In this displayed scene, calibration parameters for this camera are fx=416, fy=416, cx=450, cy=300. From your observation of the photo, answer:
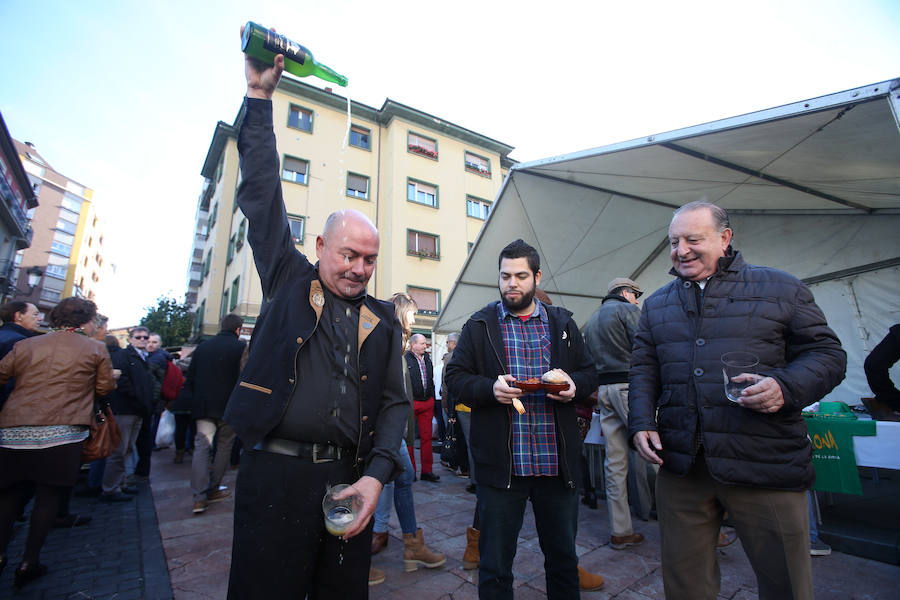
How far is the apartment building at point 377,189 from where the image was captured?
18688 mm

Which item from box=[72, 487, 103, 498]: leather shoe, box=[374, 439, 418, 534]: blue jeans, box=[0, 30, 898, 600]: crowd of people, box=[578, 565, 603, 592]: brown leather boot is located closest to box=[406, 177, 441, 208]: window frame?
box=[72, 487, 103, 498]: leather shoe

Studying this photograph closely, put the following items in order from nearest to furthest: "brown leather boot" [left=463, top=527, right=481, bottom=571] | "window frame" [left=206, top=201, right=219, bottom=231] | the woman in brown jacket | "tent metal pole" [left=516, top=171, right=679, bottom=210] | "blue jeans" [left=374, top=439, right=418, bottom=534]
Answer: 1. the woman in brown jacket
2. "brown leather boot" [left=463, top=527, right=481, bottom=571]
3. "blue jeans" [left=374, top=439, right=418, bottom=534]
4. "tent metal pole" [left=516, top=171, right=679, bottom=210]
5. "window frame" [left=206, top=201, right=219, bottom=231]

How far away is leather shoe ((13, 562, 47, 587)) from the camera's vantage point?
280 centimetres

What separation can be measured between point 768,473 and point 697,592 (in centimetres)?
61

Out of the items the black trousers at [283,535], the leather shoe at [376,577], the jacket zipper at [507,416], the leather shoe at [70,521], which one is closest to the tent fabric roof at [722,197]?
the jacket zipper at [507,416]

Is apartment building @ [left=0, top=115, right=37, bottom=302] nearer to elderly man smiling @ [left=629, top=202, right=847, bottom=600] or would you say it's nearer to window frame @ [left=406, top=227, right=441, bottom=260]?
window frame @ [left=406, top=227, right=441, bottom=260]

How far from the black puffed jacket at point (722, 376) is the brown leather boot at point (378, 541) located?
2271 millimetres

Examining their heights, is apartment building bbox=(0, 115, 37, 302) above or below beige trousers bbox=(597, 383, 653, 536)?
above

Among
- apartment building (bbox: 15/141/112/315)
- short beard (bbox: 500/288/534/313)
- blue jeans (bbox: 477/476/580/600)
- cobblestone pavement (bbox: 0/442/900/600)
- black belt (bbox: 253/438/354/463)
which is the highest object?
apartment building (bbox: 15/141/112/315)

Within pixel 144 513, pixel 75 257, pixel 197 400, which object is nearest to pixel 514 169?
pixel 197 400

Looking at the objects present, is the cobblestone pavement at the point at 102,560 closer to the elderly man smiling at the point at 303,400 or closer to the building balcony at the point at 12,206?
the elderly man smiling at the point at 303,400

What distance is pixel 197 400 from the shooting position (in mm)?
4785

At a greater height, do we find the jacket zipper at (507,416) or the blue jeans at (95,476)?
the jacket zipper at (507,416)

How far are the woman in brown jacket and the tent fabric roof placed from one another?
17.7ft
